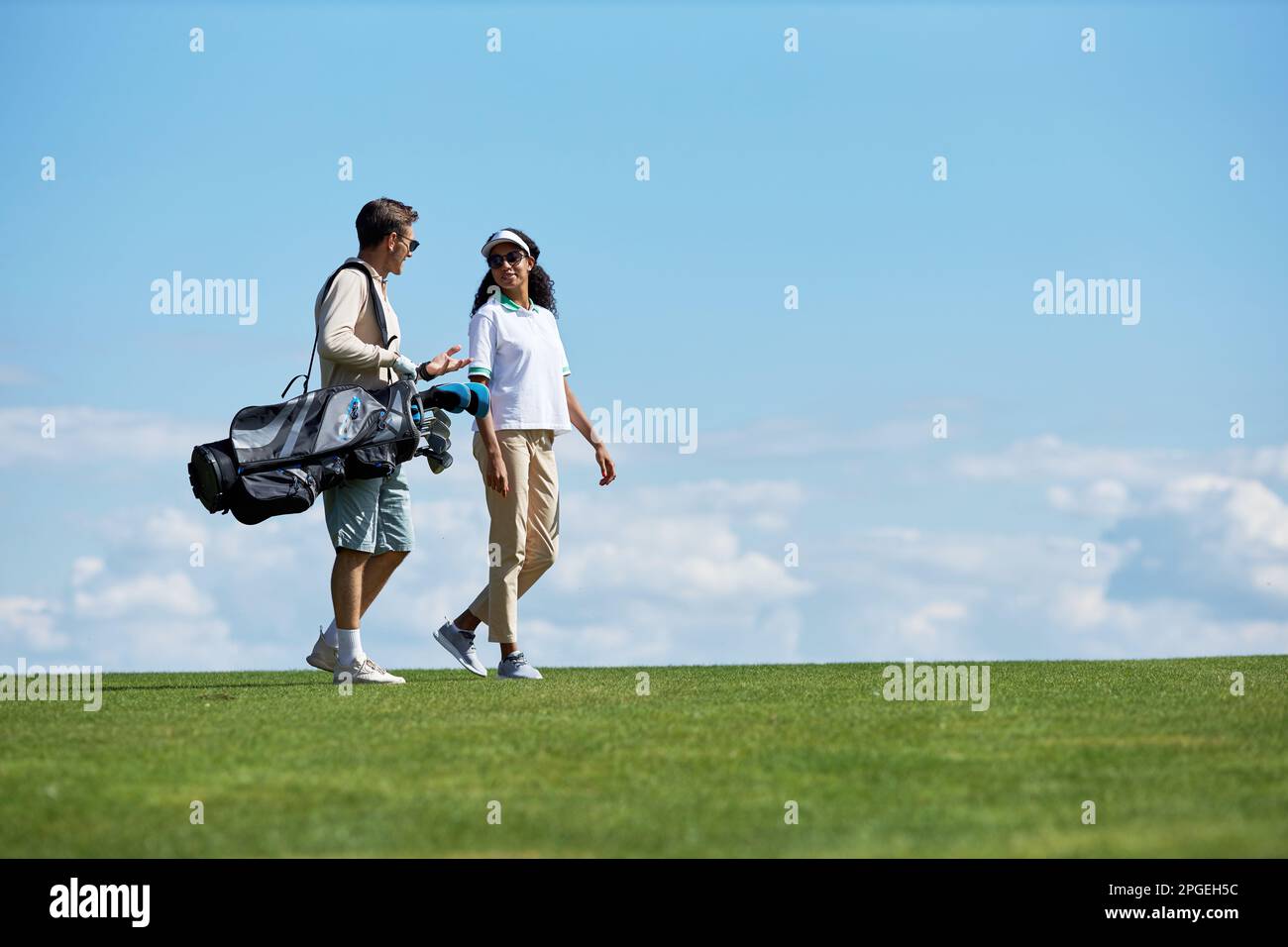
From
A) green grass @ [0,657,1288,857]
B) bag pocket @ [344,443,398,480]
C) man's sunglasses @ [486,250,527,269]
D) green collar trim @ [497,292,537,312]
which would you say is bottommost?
green grass @ [0,657,1288,857]

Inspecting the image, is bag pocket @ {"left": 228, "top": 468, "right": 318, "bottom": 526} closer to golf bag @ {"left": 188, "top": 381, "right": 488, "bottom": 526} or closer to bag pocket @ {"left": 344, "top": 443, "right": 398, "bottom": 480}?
golf bag @ {"left": 188, "top": 381, "right": 488, "bottom": 526}

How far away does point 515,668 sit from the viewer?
364 inches

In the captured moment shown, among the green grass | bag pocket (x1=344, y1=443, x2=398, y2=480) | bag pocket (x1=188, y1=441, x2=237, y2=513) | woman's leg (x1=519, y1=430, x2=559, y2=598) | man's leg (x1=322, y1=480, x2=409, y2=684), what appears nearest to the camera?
the green grass

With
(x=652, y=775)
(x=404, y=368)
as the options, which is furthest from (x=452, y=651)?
(x=652, y=775)

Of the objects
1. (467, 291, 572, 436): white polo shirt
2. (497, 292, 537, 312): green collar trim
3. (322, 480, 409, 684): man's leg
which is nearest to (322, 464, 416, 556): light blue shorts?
(322, 480, 409, 684): man's leg

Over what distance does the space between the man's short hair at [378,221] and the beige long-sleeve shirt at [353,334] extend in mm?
158

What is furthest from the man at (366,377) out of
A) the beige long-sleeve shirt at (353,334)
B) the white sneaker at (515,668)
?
the white sneaker at (515,668)

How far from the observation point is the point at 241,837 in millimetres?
4090

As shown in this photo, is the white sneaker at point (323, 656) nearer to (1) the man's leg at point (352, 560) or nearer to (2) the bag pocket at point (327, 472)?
(1) the man's leg at point (352, 560)

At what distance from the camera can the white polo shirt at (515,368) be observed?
9078 millimetres

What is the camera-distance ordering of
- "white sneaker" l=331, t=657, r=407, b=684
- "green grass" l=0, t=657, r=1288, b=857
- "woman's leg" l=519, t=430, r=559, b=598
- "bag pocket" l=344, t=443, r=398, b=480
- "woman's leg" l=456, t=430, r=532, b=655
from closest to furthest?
"green grass" l=0, t=657, r=1288, b=857 → "bag pocket" l=344, t=443, r=398, b=480 → "white sneaker" l=331, t=657, r=407, b=684 → "woman's leg" l=456, t=430, r=532, b=655 → "woman's leg" l=519, t=430, r=559, b=598

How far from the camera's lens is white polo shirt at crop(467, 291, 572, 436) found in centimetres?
908

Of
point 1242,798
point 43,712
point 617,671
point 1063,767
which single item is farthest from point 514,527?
point 1242,798
